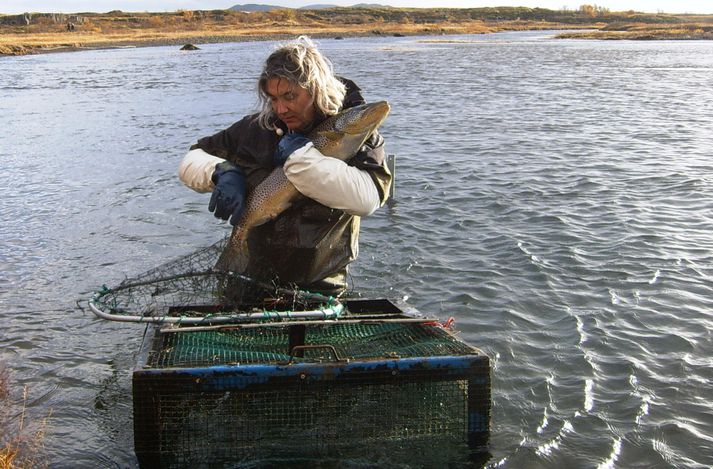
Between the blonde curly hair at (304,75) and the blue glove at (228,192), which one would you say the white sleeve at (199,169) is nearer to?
the blue glove at (228,192)

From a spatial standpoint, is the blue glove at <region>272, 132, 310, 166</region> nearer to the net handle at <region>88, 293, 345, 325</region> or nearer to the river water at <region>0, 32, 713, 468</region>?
the net handle at <region>88, 293, 345, 325</region>

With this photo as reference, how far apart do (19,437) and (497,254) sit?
18.9 ft

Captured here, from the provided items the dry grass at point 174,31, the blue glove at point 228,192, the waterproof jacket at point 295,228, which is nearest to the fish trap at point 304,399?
the waterproof jacket at point 295,228

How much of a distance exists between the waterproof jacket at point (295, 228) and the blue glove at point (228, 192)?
155 millimetres

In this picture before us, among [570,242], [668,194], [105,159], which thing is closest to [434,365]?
[570,242]

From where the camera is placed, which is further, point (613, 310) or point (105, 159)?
point (105, 159)

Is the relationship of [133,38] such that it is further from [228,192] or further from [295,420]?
[295,420]

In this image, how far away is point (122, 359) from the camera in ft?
20.6

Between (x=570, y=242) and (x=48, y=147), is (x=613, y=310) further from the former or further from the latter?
(x=48, y=147)

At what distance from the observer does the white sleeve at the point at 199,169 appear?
15.8 feet

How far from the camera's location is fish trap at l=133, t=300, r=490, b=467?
150 inches

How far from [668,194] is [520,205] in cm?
235

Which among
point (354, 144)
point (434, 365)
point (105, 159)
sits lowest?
point (105, 159)

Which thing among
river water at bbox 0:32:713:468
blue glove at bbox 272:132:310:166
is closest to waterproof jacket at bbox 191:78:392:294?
blue glove at bbox 272:132:310:166
